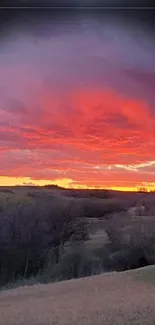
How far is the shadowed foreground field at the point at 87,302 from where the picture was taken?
355 cm

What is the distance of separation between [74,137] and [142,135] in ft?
1.95

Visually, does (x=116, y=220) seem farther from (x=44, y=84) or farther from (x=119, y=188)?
(x=44, y=84)

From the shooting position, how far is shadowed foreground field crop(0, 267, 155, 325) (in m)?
3.55

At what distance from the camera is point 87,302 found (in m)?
4.01

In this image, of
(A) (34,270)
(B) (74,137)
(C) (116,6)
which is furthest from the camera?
(A) (34,270)

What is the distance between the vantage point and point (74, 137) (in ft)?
13.6

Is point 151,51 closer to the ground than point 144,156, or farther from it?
farther from it

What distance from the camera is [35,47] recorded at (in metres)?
3.91

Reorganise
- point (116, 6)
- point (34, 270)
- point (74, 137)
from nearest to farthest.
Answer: point (116, 6), point (74, 137), point (34, 270)

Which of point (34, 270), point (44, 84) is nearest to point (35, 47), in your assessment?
point (44, 84)

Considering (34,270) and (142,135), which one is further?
(34,270)

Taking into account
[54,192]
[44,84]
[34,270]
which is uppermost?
[44,84]

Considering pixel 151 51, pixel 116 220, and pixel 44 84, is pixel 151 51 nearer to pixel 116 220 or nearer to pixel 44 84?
pixel 44 84

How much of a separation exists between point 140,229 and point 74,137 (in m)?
1.06
